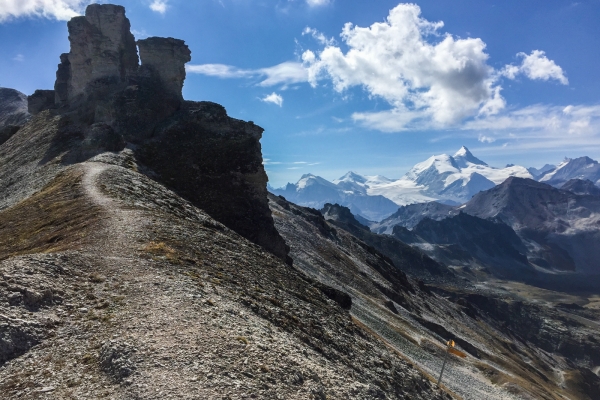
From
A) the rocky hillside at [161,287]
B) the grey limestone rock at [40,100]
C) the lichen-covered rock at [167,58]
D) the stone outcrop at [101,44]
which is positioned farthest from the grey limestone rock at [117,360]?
the grey limestone rock at [40,100]

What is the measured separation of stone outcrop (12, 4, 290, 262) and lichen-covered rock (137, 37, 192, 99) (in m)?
0.17

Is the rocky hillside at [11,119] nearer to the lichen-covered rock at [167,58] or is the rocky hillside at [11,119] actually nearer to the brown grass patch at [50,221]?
the lichen-covered rock at [167,58]

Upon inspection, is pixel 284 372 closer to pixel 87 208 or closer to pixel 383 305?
pixel 87 208

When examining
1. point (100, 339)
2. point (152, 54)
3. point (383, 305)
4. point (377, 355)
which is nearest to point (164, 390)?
point (100, 339)

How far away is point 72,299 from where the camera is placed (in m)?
18.7

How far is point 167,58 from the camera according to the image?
72375 mm

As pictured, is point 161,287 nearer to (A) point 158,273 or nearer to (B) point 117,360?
(A) point 158,273

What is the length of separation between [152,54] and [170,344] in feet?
224

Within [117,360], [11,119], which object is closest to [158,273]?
[117,360]

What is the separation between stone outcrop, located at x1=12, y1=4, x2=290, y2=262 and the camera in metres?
50.8

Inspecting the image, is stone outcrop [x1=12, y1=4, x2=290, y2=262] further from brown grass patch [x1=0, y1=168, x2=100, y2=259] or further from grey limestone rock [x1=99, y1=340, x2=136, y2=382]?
grey limestone rock [x1=99, y1=340, x2=136, y2=382]

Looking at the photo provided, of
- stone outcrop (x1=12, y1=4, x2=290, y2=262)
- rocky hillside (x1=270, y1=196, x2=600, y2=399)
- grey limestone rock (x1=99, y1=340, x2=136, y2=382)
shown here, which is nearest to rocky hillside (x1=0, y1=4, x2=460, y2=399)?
grey limestone rock (x1=99, y1=340, x2=136, y2=382)

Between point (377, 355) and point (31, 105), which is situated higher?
point (31, 105)

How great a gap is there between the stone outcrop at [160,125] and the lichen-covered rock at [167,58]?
0.17 metres
